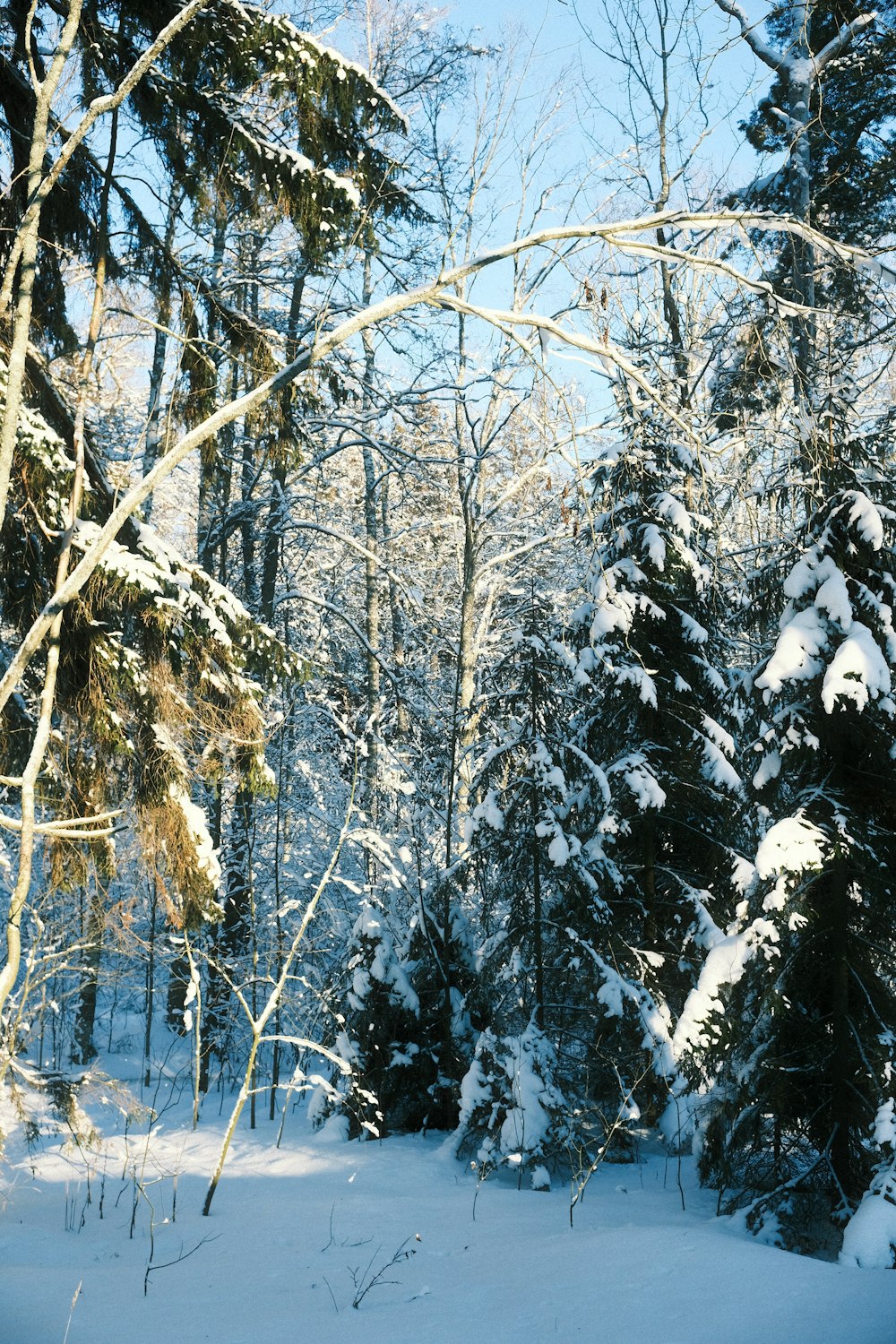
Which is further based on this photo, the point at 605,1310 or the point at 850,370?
the point at 850,370

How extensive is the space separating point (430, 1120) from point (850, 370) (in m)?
10.1

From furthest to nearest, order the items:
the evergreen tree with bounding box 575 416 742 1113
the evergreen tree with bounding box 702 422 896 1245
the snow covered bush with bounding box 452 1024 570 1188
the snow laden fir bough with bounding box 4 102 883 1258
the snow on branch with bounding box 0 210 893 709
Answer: the evergreen tree with bounding box 575 416 742 1113
the snow covered bush with bounding box 452 1024 570 1188
the evergreen tree with bounding box 702 422 896 1245
the snow laden fir bough with bounding box 4 102 883 1258
the snow on branch with bounding box 0 210 893 709

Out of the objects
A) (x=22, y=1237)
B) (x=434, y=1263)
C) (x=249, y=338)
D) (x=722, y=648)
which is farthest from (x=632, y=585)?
(x=22, y=1237)

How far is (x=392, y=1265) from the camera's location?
18.6ft

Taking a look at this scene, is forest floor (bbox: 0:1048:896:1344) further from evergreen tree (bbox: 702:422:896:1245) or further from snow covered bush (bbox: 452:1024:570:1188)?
evergreen tree (bbox: 702:422:896:1245)

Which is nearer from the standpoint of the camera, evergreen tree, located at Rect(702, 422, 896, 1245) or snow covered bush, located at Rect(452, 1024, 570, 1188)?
evergreen tree, located at Rect(702, 422, 896, 1245)

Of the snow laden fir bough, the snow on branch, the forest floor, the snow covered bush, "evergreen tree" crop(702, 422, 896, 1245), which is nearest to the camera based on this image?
the snow on branch

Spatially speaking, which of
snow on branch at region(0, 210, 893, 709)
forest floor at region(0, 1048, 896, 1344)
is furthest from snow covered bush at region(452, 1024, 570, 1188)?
snow on branch at region(0, 210, 893, 709)

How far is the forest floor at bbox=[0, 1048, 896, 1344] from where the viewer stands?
416 cm

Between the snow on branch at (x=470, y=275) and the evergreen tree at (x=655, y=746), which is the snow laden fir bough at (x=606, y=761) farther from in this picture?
the snow on branch at (x=470, y=275)

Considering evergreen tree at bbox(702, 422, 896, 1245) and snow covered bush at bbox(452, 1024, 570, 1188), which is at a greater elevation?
evergreen tree at bbox(702, 422, 896, 1245)

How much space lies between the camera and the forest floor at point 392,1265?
4164mm

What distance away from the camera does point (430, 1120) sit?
34.4 ft

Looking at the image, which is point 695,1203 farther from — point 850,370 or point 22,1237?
point 850,370
